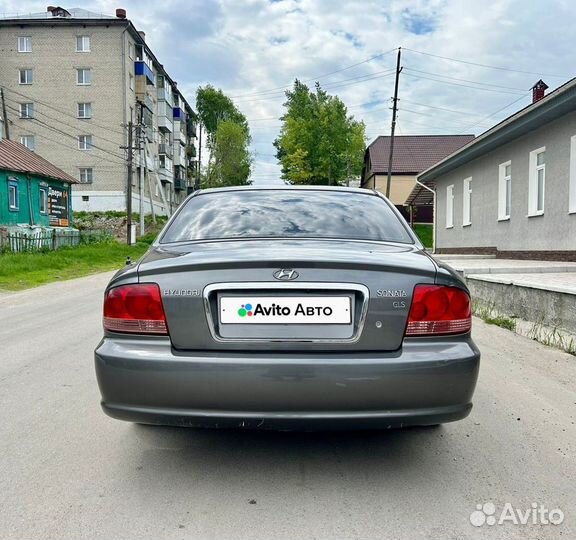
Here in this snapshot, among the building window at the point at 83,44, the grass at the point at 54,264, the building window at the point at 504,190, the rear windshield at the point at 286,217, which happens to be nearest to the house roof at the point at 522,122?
the building window at the point at 504,190

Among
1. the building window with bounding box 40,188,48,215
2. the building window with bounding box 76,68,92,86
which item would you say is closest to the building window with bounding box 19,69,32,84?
the building window with bounding box 76,68,92,86

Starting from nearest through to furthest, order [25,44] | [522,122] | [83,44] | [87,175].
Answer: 1. [522,122]
2. [83,44]
3. [25,44]
4. [87,175]

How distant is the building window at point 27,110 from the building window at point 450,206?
32581 mm

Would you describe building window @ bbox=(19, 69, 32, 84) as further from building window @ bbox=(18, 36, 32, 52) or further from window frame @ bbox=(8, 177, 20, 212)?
window frame @ bbox=(8, 177, 20, 212)

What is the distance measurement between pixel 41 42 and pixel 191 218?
143ft

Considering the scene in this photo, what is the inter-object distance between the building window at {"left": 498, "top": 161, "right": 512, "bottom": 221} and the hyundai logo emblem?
14.5 meters

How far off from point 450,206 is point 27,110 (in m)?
33.3

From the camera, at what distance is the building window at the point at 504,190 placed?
616 inches

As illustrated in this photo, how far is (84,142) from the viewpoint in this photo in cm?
4084

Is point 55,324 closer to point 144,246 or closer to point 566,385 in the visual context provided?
point 566,385

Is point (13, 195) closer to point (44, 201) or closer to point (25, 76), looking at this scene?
point (44, 201)

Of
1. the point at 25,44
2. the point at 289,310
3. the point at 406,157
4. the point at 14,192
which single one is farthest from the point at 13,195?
the point at 406,157

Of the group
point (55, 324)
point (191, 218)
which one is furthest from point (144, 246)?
point (191, 218)

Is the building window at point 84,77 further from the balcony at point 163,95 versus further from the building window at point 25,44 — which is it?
the balcony at point 163,95
